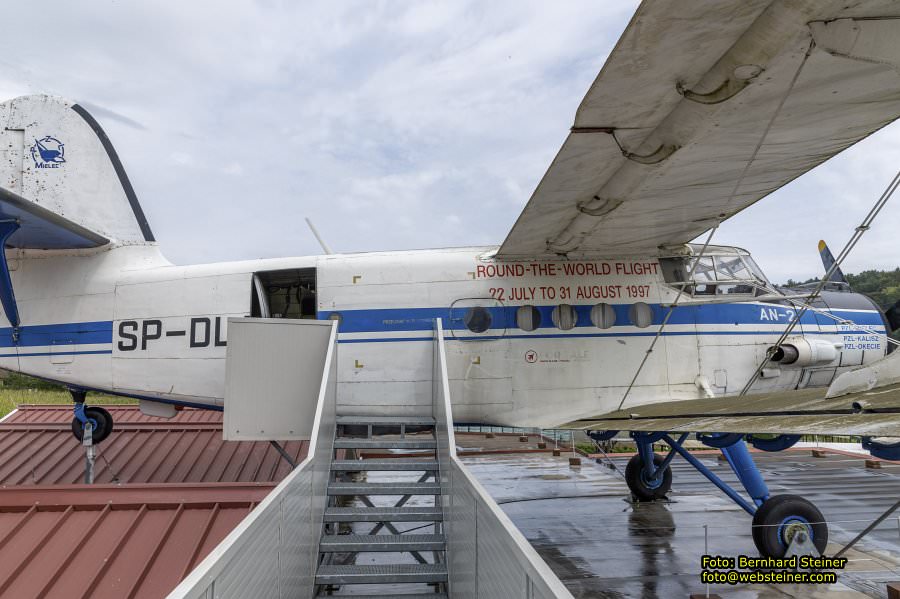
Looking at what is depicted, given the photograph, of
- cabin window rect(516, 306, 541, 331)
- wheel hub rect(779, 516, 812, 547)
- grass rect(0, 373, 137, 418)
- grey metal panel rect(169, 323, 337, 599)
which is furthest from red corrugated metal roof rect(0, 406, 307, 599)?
grass rect(0, 373, 137, 418)

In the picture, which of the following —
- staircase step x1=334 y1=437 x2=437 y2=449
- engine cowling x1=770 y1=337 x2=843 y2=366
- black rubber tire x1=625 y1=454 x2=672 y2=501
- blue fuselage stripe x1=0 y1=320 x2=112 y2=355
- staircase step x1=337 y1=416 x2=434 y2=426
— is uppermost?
blue fuselage stripe x1=0 y1=320 x2=112 y2=355

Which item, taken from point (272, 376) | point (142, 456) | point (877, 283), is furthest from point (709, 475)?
point (877, 283)

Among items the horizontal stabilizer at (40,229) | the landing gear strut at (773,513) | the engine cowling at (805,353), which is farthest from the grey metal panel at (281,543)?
the engine cowling at (805,353)

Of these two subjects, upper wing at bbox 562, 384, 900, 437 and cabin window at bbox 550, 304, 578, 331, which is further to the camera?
cabin window at bbox 550, 304, 578, 331

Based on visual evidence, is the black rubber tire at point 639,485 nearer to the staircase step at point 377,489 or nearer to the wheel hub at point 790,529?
the wheel hub at point 790,529

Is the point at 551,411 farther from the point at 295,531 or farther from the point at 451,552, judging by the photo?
the point at 295,531

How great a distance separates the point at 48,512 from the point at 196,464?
19.2ft

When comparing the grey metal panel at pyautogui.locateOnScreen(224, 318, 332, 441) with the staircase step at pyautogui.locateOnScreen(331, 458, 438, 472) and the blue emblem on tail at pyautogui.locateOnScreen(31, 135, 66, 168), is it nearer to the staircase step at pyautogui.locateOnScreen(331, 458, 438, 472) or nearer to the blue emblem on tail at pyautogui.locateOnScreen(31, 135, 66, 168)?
the staircase step at pyautogui.locateOnScreen(331, 458, 438, 472)

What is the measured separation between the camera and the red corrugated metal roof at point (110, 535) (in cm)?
541

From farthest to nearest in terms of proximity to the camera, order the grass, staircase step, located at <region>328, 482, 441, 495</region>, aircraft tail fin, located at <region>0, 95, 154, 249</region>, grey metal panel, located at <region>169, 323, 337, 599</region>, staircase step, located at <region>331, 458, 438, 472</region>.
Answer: the grass → aircraft tail fin, located at <region>0, 95, 154, 249</region> → staircase step, located at <region>331, 458, 438, 472</region> → staircase step, located at <region>328, 482, 441, 495</region> → grey metal panel, located at <region>169, 323, 337, 599</region>

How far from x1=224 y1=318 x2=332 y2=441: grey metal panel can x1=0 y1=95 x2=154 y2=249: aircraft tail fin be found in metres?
4.30

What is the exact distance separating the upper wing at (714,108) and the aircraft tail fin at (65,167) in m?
7.12

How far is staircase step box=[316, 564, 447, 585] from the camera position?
544 centimetres

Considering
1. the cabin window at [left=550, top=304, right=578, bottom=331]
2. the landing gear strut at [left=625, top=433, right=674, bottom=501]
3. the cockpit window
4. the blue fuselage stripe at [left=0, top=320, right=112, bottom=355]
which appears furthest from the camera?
the landing gear strut at [left=625, top=433, right=674, bottom=501]
